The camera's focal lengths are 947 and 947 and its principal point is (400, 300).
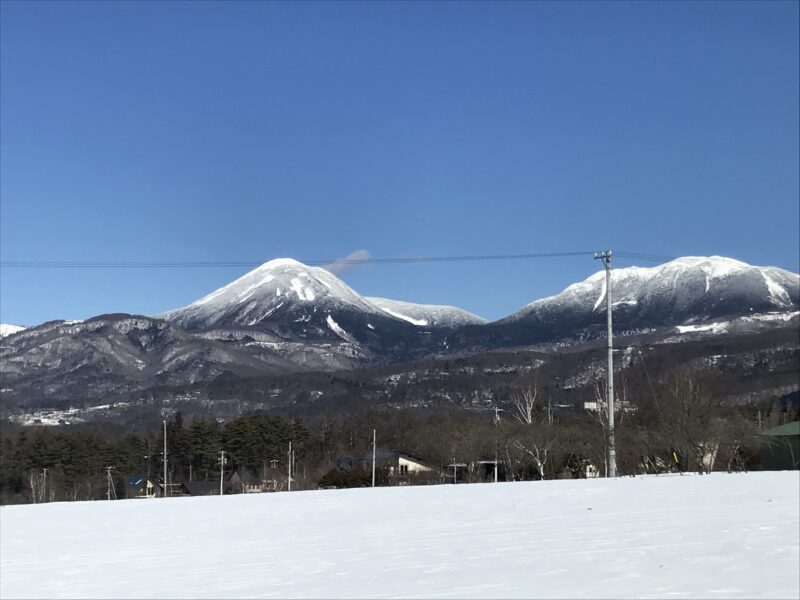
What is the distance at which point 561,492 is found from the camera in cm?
1717

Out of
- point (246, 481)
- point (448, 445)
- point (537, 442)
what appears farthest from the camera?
point (246, 481)

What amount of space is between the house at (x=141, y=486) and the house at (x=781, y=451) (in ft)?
210

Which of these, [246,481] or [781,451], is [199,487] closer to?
[246,481]

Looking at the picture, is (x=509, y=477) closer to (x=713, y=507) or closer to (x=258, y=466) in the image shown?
(x=713, y=507)

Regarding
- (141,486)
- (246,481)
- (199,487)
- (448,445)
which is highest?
(448,445)

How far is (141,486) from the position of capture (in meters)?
98.3

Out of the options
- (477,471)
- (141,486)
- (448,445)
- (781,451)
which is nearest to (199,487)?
(141,486)

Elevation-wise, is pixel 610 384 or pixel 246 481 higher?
pixel 610 384

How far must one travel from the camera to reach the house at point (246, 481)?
87750 millimetres

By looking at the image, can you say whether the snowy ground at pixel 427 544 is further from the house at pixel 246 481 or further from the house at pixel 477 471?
the house at pixel 246 481

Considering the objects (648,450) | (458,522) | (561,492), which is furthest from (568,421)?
(458,522)

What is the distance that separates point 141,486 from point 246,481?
1329cm

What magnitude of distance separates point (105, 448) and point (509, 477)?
55.2 meters

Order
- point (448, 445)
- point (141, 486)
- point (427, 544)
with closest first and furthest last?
point (427, 544) < point (448, 445) < point (141, 486)
